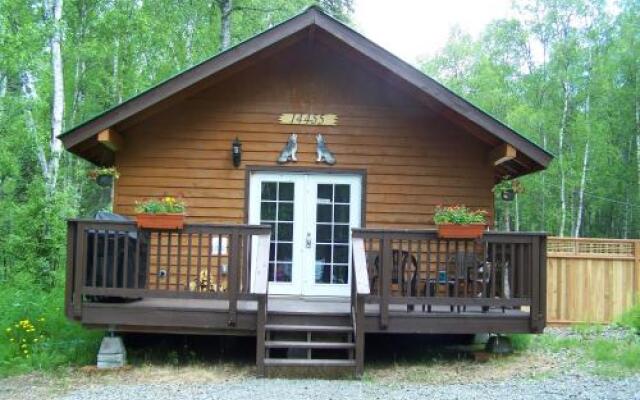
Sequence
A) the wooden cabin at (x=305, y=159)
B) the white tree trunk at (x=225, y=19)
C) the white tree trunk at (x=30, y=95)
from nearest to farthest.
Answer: the wooden cabin at (x=305, y=159) < the white tree trunk at (x=30, y=95) < the white tree trunk at (x=225, y=19)

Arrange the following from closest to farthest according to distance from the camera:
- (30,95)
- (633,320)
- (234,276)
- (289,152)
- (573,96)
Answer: (234,276) < (633,320) < (289,152) < (30,95) < (573,96)

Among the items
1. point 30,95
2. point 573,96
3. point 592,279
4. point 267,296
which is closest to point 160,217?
point 267,296

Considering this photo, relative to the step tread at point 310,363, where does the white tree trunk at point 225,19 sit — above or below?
above

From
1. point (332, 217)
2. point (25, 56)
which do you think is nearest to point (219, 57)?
point (332, 217)

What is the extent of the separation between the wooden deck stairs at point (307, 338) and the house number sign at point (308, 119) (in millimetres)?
2968

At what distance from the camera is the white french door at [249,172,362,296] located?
8828 mm

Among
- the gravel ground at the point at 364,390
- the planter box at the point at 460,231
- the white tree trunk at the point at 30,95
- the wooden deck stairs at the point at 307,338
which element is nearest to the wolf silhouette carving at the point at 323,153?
the planter box at the point at 460,231

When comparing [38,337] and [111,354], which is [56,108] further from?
[111,354]

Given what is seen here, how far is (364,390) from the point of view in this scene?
5895 mm

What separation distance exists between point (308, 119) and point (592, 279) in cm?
631

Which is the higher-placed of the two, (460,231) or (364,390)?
(460,231)

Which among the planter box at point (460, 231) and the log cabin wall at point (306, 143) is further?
the log cabin wall at point (306, 143)

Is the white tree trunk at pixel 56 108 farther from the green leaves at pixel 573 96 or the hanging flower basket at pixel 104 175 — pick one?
Answer: the green leaves at pixel 573 96

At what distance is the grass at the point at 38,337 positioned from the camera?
698 centimetres
